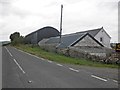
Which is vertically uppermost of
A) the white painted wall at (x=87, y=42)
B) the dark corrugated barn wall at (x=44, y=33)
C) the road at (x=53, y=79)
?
the dark corrugated barn wall at (x=44, y=33)

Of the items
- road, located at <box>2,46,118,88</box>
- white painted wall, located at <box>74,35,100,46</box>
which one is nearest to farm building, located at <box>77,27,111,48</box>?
white painted wall, located at <box>74,35,100,46</box>

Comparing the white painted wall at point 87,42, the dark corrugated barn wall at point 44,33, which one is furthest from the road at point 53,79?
the dark corrugated barn wall at point 44,33

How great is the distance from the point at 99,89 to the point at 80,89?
28.2 inches

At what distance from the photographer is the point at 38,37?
85.7 meters

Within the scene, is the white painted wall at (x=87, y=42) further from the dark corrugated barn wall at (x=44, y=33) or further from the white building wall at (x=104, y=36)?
the dark corrugated barn wall at (x=44, y=33)

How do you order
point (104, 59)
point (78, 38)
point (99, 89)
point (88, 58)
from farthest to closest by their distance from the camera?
point (78, 38)
point (88, 58)
point (104, 59)
point (99, 89)

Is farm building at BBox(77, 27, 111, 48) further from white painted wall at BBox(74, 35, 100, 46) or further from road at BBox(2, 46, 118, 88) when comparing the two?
road at BBox(2, 46, 118, 88)

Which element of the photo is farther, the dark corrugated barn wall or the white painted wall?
A: the dark corrugated barn wall

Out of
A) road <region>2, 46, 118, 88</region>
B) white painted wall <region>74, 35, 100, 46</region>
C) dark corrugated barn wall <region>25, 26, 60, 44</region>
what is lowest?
road <region>2, 46, 118, 88</region>

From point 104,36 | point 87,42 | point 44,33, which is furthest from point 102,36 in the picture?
point 44,33

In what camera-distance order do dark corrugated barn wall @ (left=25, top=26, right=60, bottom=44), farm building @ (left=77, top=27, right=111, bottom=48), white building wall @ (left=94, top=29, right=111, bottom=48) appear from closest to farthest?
farm building @ (left=77, top=27, right=111, bottom=48), white building wall @ (left=94, top=29, right=111, bottom=48), dark corrugated barn wall @ (left=25, top=26, right=60, bottom=44)

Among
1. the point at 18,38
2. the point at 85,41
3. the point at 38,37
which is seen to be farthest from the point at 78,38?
the point at 18,38

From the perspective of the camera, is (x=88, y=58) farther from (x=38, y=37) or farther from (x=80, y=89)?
(x=38, y=37)

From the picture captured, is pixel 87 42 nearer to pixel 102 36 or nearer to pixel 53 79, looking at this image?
pixel 102 36
